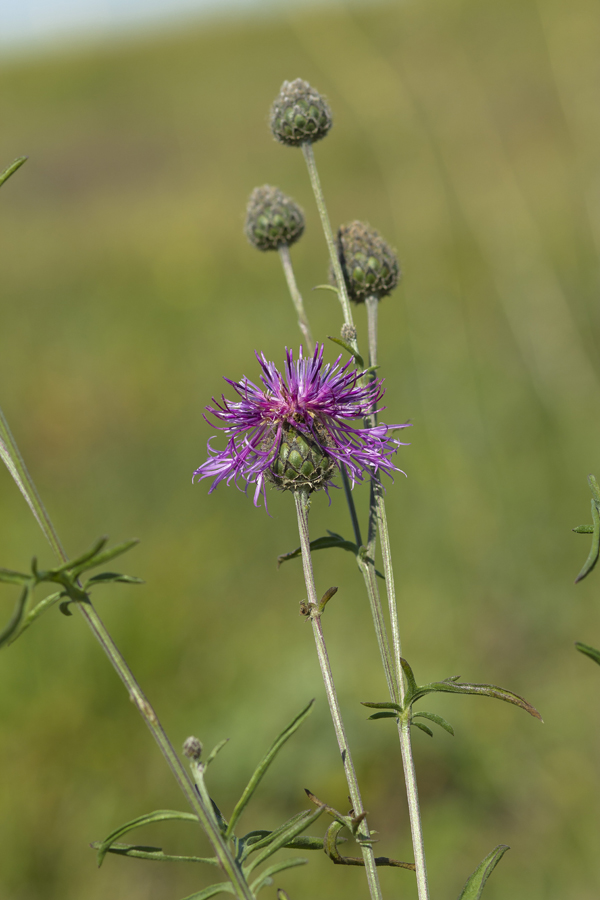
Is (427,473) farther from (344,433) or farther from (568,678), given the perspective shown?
(344,433)

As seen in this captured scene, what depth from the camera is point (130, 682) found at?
100 centimetres

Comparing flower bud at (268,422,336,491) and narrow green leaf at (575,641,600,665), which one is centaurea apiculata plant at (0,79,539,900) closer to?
flower bud at (268,422,336,491)

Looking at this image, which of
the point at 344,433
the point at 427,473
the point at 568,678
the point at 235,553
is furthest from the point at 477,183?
the point at 344,433

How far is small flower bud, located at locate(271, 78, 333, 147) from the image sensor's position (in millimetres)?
1800

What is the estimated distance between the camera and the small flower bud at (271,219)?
2.15 m

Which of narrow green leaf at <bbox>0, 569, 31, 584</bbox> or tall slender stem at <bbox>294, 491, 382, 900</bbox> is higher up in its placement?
narrow green leaf at <bbox>0, 569, 31, 584</bbox>

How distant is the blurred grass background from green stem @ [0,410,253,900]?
3.89ft

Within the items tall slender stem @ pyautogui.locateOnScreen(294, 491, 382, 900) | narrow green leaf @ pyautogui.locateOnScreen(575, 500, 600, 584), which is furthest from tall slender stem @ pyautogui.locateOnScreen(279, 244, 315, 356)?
narrow green leaf @ pyautogui.locateOnScreen(575, 500, 600, 584)

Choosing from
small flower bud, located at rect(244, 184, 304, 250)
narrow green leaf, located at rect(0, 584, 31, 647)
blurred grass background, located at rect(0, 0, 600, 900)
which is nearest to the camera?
narrow green leaf, located at rect(0, 584, 31, 647)

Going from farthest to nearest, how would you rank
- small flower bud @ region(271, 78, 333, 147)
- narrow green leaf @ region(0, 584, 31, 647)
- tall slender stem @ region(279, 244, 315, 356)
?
small flower bud @ region(271, 78, 333, 147)
tall slender stem @ region(279, 244, 315, 356)
narrow green leaf @ region(0, 584, 31, 647)

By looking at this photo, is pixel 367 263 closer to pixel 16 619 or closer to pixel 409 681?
pixel 409 681

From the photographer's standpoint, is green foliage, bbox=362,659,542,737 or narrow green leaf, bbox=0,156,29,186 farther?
green foliage, bbox=362,659,542,737

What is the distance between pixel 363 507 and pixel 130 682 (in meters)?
6.10

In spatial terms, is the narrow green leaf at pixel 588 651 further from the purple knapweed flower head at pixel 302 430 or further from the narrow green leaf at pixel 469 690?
the purple knapweed flower head at pixel 302 430
